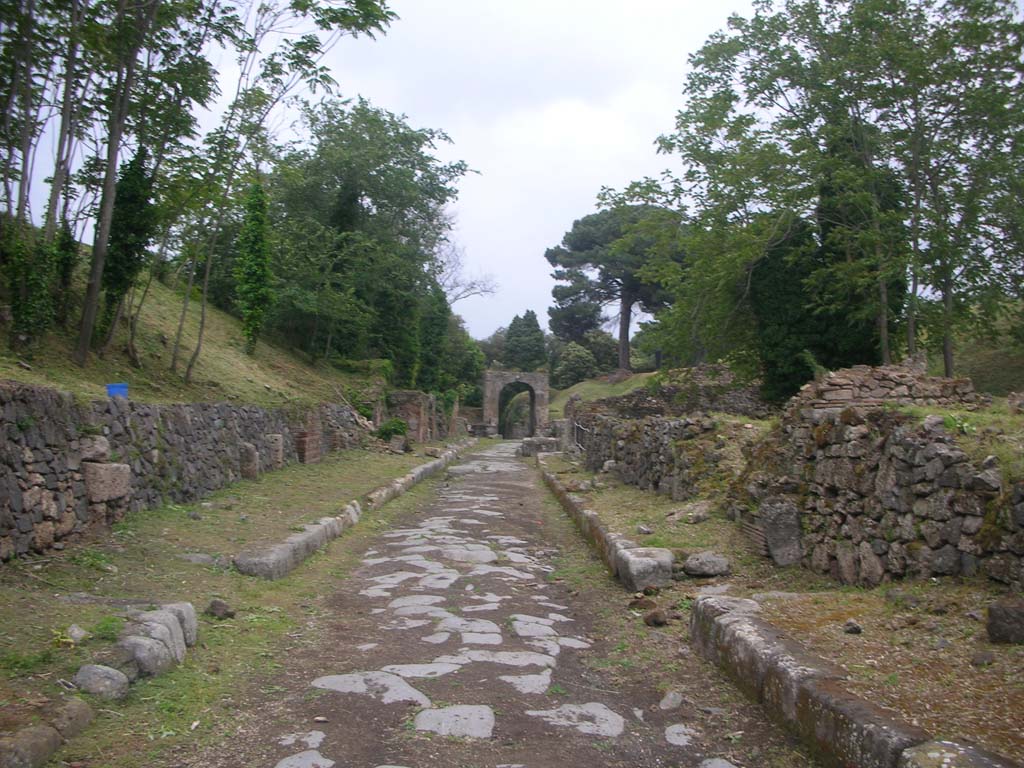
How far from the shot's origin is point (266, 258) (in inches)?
802

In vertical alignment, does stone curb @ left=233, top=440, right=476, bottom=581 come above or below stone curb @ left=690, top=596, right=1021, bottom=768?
below

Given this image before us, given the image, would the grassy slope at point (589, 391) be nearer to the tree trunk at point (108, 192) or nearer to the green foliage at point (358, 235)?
the green foliage at point (358, 235)

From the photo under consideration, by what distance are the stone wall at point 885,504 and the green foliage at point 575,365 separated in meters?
48.0

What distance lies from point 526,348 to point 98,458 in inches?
2131

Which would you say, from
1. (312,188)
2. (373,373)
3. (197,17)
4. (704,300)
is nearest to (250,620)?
(197,17)

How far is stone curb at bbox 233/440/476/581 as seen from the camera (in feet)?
21.5

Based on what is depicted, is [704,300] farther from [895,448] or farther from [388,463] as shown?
[895,448]

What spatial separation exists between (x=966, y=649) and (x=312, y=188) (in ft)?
81.8

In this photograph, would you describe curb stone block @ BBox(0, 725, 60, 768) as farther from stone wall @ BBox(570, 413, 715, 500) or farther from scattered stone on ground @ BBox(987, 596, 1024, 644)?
stone wall @ BBox(570, 413, 715, 500)

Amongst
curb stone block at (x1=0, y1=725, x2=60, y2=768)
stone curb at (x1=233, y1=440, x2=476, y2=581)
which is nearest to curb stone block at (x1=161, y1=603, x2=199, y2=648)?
curb stone block at (x1=0, y1=725, x2=60, y2=768)

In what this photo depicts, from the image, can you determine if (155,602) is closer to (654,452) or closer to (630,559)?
(630,559)

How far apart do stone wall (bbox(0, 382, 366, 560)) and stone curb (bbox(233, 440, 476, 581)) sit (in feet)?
4.36

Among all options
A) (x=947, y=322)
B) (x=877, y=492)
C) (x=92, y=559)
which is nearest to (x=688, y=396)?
(x=947, y=322)

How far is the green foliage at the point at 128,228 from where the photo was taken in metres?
11.3
